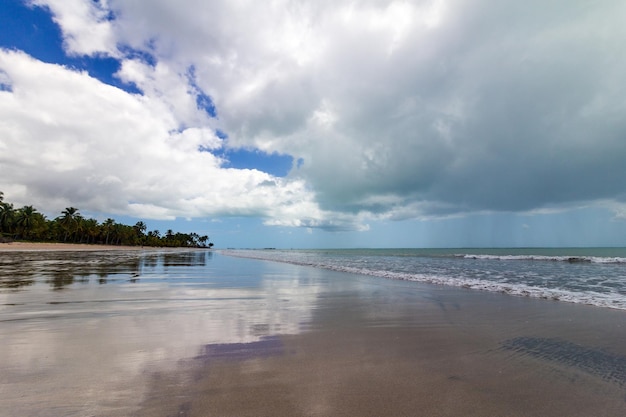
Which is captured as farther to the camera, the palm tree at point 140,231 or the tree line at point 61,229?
the palm tree at point 140,231

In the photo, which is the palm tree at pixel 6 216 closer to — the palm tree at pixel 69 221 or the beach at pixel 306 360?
the palm tree at pixel 69 221

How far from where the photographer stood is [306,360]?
532cm

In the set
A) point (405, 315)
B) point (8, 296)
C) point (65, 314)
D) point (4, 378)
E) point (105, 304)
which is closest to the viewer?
point (4, 378)

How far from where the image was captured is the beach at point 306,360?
12.3 ft

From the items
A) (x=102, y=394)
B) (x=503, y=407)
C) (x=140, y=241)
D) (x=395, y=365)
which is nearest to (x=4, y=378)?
(x=102, y=394)

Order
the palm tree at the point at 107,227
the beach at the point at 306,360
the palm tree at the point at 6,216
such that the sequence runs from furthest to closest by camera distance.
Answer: the palm tree at the point at 107,227 → the palm tree at the point at 6,216 → the beach at the point at 306,360

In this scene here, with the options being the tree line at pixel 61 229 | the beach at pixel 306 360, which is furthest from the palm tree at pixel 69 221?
the beach at pixel 306 360

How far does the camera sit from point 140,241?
165 meters

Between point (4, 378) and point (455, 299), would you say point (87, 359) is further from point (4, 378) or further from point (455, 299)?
point (455, 299)

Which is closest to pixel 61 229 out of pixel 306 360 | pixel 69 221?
pixel 69 221

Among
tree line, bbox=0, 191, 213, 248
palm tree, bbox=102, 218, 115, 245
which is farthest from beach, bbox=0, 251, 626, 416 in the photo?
palm tree, bbox=102, 218, 115, 245

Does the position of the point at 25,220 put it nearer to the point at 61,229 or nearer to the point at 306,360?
the point at 61,229

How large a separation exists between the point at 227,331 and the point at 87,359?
2657 mm

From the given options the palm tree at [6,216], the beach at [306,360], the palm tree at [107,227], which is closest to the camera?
the beach at [306,360]
